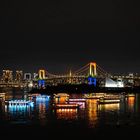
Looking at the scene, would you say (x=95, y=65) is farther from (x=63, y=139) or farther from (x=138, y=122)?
(x=63, y=139)

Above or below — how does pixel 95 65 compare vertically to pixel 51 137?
above

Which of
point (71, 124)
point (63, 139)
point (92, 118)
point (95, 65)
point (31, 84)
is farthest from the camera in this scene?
point (31, 84)

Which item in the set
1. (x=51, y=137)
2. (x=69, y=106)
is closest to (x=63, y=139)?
(x=51, y=137)

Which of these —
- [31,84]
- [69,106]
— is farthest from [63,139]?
[31,84]

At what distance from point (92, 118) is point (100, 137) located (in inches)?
157

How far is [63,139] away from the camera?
11633 millimetres

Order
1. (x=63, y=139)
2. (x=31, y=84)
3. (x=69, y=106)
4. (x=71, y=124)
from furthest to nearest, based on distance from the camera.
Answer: (x=31, y=84), (x=69, y=106), (x=71, y=124), (x=63, y=139)

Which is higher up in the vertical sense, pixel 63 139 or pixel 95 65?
pixel 95 65

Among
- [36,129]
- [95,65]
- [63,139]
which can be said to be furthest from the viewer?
[95,65]

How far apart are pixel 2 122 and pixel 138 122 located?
460cm

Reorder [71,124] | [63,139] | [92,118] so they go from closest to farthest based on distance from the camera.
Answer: [63,139] → [71,124] → [92,118]

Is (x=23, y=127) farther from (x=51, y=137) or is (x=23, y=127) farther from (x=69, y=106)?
(x=69, y=106)

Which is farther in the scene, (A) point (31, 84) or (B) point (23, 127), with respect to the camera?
(A) point (31, 84)

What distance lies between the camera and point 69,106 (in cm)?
2047
